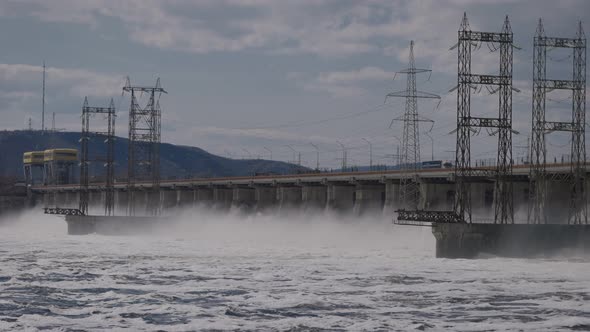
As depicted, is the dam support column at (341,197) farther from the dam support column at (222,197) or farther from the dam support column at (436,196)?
the dam support column at (222,197)

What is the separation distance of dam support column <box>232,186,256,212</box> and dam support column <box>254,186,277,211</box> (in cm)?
348

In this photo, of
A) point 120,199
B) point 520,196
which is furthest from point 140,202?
point 520,196

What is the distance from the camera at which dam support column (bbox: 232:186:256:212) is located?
14250cm

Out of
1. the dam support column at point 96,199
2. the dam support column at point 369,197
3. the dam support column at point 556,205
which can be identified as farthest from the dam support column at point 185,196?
the dam support column at point 556,205

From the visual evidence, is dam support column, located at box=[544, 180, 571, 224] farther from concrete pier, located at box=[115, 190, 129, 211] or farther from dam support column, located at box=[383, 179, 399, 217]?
concrete pier, located at box=[115, 190, 129, 211]

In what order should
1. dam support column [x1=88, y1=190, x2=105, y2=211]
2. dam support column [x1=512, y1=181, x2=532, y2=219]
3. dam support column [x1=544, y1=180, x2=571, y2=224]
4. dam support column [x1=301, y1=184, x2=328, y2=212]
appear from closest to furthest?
dam support column [x1=544, y1=180, x2=571, y2=224] < dam support column [x1=512, y1=181, x2=532, y2=219] < dam support column [x1=301, y1=184, x2=328, y2=212] < dam support column [x1=88, y1=190, x2=105, y2=211]

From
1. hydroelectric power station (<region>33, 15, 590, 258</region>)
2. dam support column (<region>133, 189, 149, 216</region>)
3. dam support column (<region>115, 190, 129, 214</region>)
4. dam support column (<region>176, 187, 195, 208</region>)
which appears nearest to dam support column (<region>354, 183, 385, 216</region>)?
hydroelectric power station (<region>33, 15, 590, 258</region>)

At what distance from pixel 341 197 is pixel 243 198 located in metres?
28.6

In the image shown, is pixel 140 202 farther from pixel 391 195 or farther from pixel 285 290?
pixel 285 290

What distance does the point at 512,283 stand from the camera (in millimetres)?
54625

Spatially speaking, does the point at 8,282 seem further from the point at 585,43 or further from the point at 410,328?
the point at 585,43

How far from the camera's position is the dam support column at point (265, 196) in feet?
453

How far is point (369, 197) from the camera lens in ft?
374

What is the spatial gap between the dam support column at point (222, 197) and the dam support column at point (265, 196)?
10975 mm
